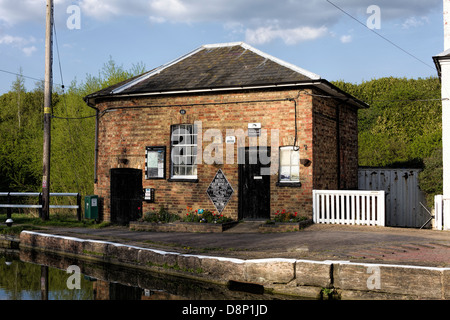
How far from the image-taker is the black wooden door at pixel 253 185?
14328 millimetres

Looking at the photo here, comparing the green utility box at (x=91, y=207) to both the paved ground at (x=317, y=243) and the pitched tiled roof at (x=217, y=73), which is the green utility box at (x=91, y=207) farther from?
the pitched tiled roof at (x=217, y=73)

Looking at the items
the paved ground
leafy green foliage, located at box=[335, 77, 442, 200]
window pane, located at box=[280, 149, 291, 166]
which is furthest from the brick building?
leafy green foliage, located at box=[335, 77, 442, 200]

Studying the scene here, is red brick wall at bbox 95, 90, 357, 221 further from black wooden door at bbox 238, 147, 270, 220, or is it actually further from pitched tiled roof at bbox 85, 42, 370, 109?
pitched tiled roof at bbox 85, 42, 370, 109

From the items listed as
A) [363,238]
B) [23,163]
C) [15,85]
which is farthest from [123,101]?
[15,85]

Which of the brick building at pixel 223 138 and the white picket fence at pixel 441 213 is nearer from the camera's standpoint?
the white picket fence at pixel 441 213

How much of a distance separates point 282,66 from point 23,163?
19298 mm

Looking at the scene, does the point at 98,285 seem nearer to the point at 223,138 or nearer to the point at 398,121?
the point at 223,138

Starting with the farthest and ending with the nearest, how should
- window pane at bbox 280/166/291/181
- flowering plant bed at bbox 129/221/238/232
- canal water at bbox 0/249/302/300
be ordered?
window pane at bbox 280/166/291/181, flowering plant bed at bbox 129/221/238/232, canal water at bbox 0/249/302/300

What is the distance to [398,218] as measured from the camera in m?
17.6

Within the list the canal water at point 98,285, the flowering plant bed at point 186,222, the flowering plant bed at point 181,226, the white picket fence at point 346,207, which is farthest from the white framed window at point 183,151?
the canal water at point 98,285

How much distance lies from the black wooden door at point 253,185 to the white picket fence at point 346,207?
5.13ft

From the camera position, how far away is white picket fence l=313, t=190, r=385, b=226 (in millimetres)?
12969

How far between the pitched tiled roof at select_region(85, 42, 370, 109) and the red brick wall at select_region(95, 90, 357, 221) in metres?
0.38
